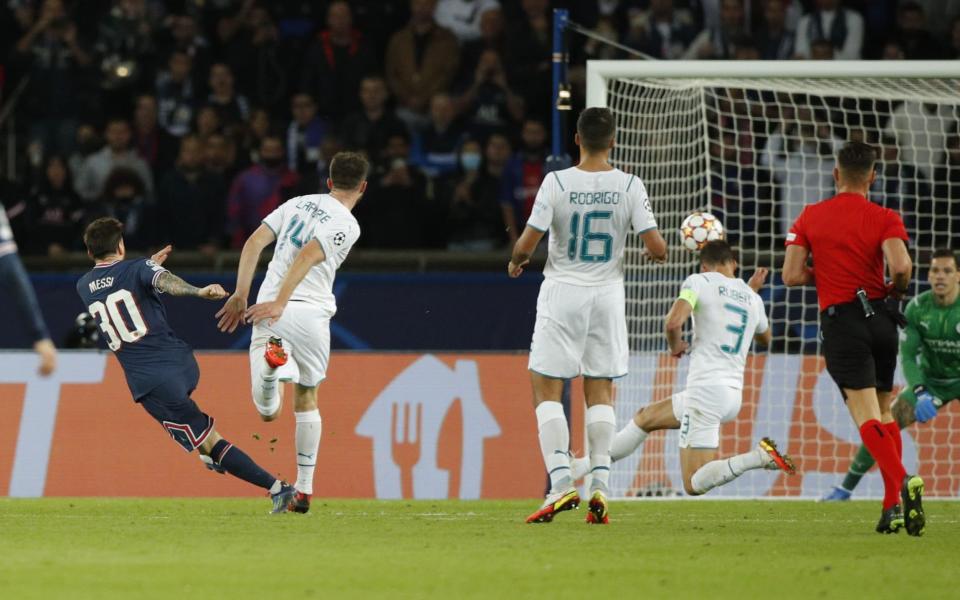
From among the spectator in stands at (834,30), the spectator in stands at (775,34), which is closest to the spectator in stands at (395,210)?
the spectator in stands at (775,34)

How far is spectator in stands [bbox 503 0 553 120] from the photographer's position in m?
17.0

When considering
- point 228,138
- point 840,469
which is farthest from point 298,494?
point 228,138

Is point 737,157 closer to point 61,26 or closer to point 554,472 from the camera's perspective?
point 554,472

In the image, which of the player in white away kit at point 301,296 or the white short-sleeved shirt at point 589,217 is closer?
the white short-sleeved shirt at point 589,217

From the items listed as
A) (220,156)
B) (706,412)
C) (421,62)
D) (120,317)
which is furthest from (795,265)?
(421,62)

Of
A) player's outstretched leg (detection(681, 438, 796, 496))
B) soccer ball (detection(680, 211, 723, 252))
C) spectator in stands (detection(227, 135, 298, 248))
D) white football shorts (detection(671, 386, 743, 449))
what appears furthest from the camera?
spectator in stands (detection(227, 135, 298, 248))

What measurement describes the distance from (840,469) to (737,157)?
124 inches

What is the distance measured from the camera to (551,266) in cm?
870

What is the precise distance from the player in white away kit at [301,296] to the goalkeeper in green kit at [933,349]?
427cm

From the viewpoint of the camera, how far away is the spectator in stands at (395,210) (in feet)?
51.2

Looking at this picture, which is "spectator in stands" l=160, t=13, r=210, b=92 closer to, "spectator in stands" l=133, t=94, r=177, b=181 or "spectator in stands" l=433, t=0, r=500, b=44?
"spectator in stands" l=133, t=94, r=177, b=181

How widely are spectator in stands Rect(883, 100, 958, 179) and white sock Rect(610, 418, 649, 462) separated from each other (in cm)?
467

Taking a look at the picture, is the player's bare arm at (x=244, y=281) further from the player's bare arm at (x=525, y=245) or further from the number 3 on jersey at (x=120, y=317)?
the player's bare arm at (x=525, y=245)

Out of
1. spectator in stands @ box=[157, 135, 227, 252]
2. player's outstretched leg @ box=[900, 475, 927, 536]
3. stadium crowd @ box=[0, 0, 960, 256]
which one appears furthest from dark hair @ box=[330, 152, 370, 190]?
spectator in stands @ box=[157, 135, 227, 252]
